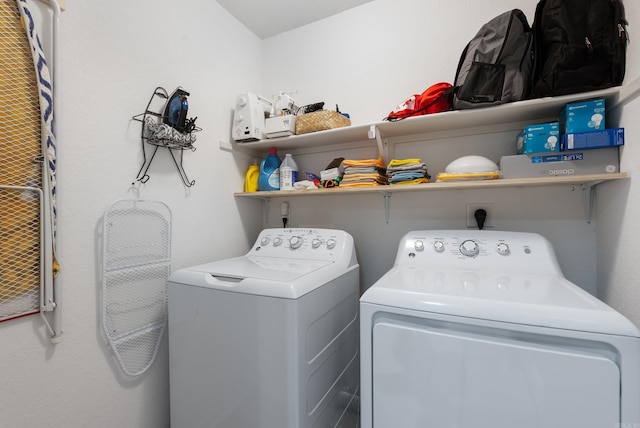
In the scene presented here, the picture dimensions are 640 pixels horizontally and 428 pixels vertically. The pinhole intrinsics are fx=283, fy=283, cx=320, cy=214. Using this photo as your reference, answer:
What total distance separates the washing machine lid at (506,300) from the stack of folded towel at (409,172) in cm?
58

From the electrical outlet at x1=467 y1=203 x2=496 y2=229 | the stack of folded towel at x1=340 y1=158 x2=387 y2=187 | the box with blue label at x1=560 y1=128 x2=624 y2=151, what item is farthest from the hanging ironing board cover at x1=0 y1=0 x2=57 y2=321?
the box with blue label at x1=560 y1=128 x2=624 y2=151

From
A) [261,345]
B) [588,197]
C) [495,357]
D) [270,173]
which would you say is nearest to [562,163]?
[588,197]

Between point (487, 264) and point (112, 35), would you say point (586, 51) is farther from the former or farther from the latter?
point (112, 35)

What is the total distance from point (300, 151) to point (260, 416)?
1.64 meters

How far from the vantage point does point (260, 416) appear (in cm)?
111

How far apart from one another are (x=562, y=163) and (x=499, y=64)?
54cm

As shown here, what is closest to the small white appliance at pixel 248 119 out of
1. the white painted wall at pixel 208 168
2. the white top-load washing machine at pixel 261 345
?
the white painted wall at pixel 208 168

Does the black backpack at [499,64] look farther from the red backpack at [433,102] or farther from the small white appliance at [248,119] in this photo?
the small white appliance at [248,119]

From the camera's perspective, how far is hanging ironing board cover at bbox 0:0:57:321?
3.14ft

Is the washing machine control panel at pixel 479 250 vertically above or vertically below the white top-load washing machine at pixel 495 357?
above

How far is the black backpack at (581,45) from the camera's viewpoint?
114cm

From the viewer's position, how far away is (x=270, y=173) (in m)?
1.99

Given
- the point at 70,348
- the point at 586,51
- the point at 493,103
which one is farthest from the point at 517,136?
the point at 70,348

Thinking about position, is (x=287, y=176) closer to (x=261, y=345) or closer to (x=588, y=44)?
(x=261, y=345)
